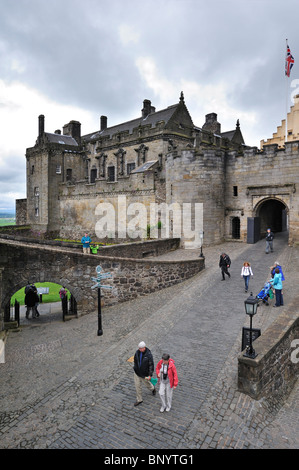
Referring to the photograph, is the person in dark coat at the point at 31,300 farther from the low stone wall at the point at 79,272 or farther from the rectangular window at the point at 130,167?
the rectangular window at the point at 130,167

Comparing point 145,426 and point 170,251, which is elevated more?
point 170,251

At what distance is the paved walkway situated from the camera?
596 centimetres

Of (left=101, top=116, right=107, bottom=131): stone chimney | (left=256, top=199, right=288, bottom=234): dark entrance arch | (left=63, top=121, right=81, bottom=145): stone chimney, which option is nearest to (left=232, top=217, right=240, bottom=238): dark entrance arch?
(left=256, top=199, right=288, bottom=234): dark entrance arch

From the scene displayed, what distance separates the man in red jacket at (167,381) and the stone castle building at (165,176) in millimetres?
16857

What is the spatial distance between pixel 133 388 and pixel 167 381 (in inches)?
58.7

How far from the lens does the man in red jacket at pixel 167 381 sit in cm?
638

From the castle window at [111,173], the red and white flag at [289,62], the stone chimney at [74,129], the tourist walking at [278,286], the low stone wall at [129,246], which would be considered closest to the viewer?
the tourist walking at [278,286]

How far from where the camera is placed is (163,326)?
10.8m

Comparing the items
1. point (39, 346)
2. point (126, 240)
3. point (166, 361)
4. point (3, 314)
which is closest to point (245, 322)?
point (166, 361)

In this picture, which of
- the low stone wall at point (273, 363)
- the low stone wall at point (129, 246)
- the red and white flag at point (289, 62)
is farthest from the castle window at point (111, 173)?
the low stone wall at point (273, 363)

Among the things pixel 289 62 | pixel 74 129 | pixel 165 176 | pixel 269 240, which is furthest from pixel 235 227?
pixel 74 129

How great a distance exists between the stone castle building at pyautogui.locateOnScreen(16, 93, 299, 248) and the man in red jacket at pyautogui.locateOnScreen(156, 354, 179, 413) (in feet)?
55.3

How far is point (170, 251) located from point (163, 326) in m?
12.0

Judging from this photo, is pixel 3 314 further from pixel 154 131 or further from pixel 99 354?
pixel 154 131
